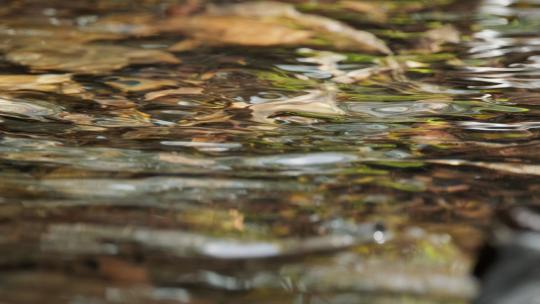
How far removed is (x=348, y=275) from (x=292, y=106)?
4.03 ft

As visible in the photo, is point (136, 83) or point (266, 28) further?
point (266, 28)

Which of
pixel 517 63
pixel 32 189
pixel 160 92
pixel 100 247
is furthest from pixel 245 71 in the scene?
pixel 100 247

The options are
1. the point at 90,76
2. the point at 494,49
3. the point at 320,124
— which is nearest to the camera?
the point at 320,124

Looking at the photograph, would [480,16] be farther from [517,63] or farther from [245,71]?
[245,71]

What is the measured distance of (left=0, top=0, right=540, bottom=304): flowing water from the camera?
1415 mm

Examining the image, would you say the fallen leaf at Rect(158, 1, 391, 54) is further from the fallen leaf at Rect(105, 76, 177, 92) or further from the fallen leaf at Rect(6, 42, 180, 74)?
the fallen leaf at Rect(105, 76, 177, 92)

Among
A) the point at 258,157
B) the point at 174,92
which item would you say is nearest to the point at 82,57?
the point at 174,92

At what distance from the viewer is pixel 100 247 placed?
1.49 m

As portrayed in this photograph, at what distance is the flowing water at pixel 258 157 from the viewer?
55.7 inches

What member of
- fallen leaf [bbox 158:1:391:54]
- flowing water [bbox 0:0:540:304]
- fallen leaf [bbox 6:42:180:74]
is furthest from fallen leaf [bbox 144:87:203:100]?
fallen leaf [bbox 158:1:391:54]

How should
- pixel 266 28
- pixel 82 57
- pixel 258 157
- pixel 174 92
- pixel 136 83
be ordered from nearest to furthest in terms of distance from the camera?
pixel 258 157 < pixel 174 92 < pixel 136 83 < pixel 82 57 < pixel 266 28

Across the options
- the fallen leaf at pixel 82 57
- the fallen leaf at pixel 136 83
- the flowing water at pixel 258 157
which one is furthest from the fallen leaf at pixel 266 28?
the fallen leaf at pixel 136 83

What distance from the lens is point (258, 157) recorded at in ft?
6.79

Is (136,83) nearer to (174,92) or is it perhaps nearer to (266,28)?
(174,92)
